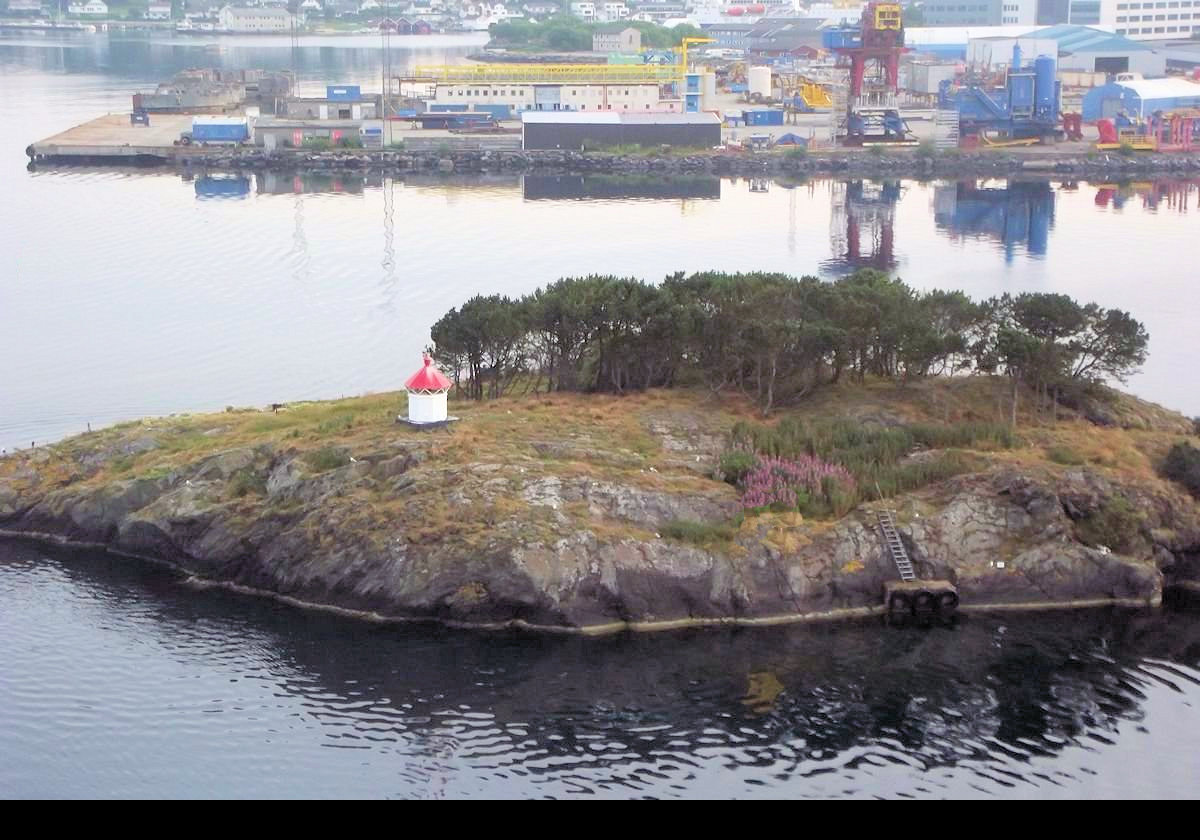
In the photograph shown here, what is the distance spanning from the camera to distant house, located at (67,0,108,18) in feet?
584

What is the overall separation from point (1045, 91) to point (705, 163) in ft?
57.4

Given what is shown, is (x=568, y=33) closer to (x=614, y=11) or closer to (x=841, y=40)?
(x=614, y=11)

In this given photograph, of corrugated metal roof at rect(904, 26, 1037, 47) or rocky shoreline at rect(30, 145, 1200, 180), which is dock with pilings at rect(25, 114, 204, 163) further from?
corrugated metal roof at rect(904, 26, 1037, 47)

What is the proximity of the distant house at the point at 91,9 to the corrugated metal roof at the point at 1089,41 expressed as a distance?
371 feet

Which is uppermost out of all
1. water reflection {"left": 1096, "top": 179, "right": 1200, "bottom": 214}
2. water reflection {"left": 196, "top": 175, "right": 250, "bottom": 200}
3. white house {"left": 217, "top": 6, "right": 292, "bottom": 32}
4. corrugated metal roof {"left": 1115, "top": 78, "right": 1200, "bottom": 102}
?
white house {"left": 217, "top": 6, "right": 292, "bottom": 32}

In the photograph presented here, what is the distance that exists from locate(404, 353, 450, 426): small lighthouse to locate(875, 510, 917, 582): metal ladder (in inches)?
251

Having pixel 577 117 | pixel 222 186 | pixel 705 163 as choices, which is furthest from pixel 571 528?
pixel 577 117

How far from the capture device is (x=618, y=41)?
122562mm

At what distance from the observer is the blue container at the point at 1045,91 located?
75438 mm

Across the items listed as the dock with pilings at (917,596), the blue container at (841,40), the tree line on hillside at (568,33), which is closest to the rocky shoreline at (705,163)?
the blue container at (841,40)

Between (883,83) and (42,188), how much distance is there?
1575 inches

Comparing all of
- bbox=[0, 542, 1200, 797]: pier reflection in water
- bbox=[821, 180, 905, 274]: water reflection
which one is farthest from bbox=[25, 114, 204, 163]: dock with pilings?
bbox=[0, 542, 1200, 797]: pier reflection in water

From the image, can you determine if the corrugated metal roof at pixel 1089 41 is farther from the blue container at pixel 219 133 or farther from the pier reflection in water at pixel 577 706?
the pier reflection in water at pixel 577 706
